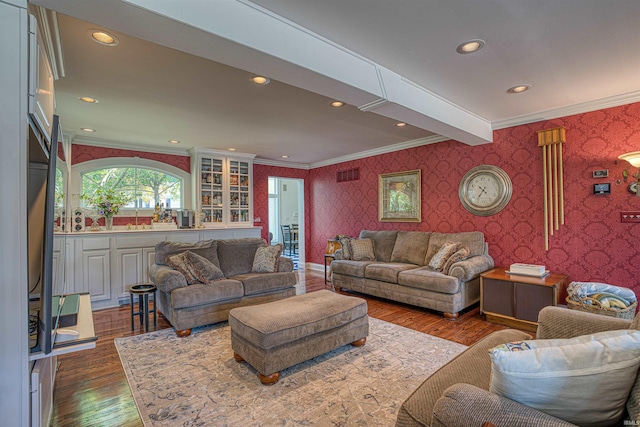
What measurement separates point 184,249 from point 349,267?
242 cm

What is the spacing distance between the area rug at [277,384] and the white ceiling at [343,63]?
7.22ft

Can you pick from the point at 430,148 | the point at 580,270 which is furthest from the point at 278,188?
the point at 580,270

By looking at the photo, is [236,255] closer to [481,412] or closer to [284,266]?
[284,266]

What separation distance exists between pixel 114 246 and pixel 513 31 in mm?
5084

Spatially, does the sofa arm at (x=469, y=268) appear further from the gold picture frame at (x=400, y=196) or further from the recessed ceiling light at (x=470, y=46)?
the recessed ceiling light at (x=470, y=46)

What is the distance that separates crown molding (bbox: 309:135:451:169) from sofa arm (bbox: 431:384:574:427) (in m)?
4.29

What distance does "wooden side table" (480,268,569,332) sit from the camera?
127 inches

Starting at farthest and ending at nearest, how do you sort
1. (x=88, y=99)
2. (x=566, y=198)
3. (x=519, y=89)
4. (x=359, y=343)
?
1. (x=566, y=198)
2. (x=88, y=99)
3. (x=519, y=89)
4. (x=359, y=343)

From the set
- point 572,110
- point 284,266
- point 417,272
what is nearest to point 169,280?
point 284,266

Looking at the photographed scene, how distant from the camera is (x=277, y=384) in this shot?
2299mm

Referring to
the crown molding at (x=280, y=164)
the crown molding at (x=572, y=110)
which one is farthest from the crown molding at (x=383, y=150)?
the crown molding at (x=572, y=110)

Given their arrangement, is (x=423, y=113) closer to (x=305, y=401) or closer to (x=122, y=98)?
(x=305, y=401)

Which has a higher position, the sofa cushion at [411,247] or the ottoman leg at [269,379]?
the sofa cushion at [411,247]

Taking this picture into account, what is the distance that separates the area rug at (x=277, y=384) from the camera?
1.95 m
